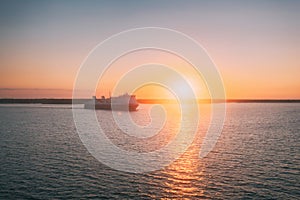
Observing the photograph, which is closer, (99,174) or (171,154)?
(99,174)

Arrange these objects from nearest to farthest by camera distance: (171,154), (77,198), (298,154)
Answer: (77,198) < (298,154) < (171,154)

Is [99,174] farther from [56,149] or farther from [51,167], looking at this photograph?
[56,149]

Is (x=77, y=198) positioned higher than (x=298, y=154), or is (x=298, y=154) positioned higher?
(x=298, y=154)

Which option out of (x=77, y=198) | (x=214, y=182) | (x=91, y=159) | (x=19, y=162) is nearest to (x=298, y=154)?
(x=214, y=182)

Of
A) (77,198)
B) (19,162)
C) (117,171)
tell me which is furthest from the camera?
(19,162)

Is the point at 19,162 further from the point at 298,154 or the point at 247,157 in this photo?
the point at 298,154

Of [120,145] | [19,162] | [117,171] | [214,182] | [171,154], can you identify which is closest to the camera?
[214,182]

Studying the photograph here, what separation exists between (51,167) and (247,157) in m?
35.5

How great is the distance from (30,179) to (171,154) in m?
29.5

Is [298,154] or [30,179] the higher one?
[298,154]

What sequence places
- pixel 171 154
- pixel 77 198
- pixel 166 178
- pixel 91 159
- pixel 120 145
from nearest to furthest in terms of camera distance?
pixel 77 198 < pixel 166 178 < pixel 91 159 < pixel 171 154 < pixel 120 145

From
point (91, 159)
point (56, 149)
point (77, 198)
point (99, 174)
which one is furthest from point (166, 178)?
point (56, 149)

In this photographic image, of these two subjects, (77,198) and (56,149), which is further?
(56,149)

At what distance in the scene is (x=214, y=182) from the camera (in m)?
38.2
